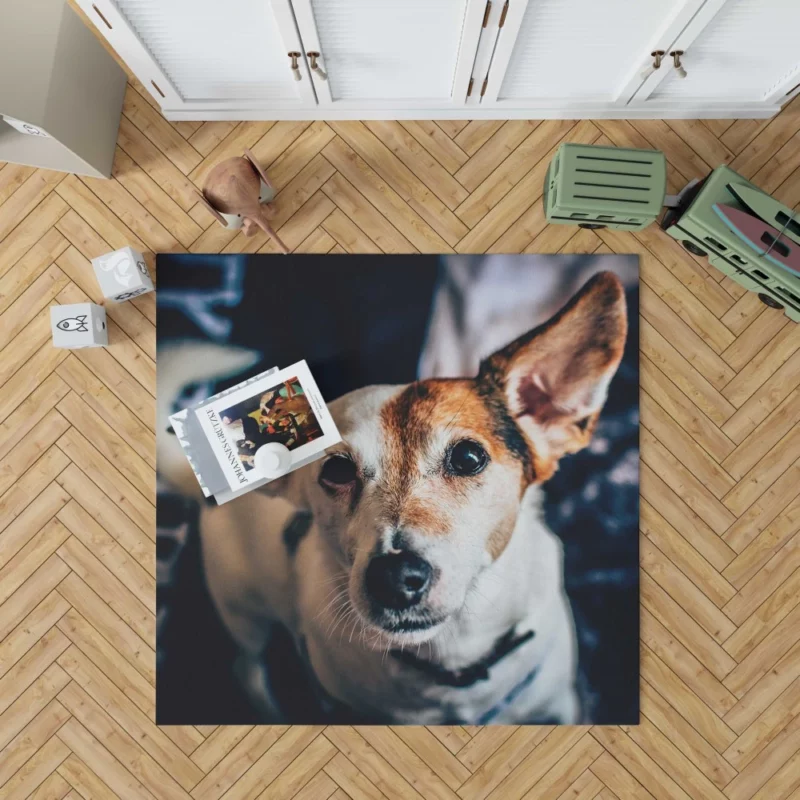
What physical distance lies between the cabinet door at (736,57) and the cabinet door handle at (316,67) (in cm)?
96

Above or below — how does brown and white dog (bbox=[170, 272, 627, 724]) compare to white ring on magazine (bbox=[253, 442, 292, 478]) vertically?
below

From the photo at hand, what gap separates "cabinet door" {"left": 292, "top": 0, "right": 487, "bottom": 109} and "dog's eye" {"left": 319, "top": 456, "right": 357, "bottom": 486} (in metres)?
1.15

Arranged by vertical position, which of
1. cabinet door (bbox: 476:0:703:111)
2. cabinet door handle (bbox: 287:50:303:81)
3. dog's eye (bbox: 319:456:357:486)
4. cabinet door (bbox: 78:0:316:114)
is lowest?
dog's eye (bbox: 319:456:357:486)

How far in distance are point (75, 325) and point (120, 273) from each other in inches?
9.1

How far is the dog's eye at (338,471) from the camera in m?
2.04

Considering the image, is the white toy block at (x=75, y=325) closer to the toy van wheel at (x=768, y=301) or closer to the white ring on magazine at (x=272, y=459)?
the white ring on magazine at (x=272, y=459)

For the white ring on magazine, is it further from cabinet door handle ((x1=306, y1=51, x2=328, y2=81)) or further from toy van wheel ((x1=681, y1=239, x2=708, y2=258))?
toy van wheel ((x1=681, y1=239, x2=708, y2=258))

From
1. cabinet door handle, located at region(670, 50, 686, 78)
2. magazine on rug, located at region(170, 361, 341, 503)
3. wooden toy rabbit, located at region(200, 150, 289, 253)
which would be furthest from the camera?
magazine on rug, located at region(170, 361, 341, 503)

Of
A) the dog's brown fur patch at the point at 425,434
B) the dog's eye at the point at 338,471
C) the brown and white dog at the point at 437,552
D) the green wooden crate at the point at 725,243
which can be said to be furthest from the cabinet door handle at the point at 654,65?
the dog's eye at the point at 338,471

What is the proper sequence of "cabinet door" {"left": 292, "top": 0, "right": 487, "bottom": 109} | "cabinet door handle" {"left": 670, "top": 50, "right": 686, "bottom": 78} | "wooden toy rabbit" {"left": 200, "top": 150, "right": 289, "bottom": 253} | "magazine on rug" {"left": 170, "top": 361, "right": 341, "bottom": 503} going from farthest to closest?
"magazine on rug" {"left": 170, "top": 361, "right": 341, "bottom": 503} → "wooden toy rabbit" {"left": 200, "top": 150, "right": 289, "bottom": 253} → "cabinet door handle" {"left": 670, "top": 50, "right": 686, "bottom": 78} → "cabinet door" {"left": 292, "top": 0, "right": 487, "bottom": 109}

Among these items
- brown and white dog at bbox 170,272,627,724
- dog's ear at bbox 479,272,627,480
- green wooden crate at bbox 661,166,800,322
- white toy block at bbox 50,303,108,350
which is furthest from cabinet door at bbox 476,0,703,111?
white toy block at bbox 50,303,108,350

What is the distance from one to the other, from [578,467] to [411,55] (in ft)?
4.44

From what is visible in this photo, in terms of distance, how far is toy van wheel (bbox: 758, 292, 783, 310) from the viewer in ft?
6.78

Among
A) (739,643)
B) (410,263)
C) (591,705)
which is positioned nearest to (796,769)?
(739,643)
